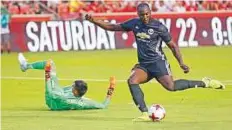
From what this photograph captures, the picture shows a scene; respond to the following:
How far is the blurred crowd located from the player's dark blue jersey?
2188 cm

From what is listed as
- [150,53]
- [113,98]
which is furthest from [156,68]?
[113,98]

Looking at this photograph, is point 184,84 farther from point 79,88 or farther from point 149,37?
point 79,88

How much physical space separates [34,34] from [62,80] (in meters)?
11.5

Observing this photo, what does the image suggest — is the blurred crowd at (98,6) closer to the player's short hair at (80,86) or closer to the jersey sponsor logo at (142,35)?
the player's short hair at (80,86)

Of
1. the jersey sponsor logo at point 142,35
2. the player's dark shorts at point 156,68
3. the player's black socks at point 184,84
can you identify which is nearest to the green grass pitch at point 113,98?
the player's black socks at point 184,84

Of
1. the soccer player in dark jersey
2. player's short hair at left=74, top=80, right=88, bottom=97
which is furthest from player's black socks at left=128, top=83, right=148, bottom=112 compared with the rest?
player's short hair at left=74, top=80, right=88, bottom=97

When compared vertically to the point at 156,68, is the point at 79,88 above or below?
below

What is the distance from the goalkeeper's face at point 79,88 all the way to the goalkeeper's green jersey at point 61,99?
88 mm

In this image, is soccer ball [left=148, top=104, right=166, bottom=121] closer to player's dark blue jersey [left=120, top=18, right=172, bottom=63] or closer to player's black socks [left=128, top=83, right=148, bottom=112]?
player's black socks [left=128, top=83, right=148, bottom=112]

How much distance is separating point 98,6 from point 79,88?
22.6 metres

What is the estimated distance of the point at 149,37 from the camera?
14906 millimetres

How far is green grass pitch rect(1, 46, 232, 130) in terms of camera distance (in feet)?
46.5

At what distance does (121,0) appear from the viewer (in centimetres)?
3912

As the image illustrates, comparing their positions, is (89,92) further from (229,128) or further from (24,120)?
(229,128)
